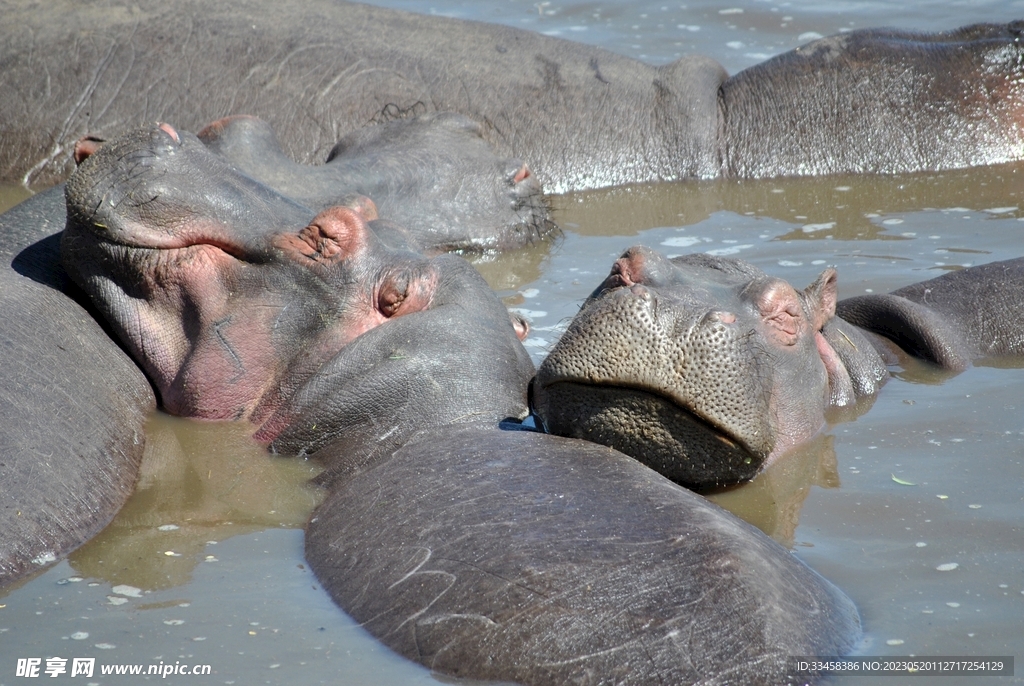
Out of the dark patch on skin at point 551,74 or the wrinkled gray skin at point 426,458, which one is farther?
the dark patch on skin at point 551,74

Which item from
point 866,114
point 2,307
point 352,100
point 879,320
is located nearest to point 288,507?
point 2,307

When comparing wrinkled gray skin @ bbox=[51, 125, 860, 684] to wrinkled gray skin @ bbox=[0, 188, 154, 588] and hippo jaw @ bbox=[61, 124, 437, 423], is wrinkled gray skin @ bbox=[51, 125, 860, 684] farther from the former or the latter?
wrinkled gray skin @ bbox=[0, 188, 154, 588]

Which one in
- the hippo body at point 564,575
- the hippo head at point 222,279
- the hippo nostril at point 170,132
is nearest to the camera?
the hippo body at point 564,575

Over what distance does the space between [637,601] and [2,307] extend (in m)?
2.35

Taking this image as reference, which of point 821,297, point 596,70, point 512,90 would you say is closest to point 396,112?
point 512,90

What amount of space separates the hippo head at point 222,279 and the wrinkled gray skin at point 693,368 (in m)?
0.61

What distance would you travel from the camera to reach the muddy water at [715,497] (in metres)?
2.88

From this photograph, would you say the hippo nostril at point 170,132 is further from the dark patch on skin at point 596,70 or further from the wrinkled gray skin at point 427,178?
the dark patch on skin at point 596,70

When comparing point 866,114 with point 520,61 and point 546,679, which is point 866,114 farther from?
point 546,679

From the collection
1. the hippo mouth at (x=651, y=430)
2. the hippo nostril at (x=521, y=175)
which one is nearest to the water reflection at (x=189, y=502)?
the hippo mouth at (x=651, y=430)

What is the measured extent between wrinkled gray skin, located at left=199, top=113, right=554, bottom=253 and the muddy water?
22 centimetres

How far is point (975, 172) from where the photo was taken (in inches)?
309

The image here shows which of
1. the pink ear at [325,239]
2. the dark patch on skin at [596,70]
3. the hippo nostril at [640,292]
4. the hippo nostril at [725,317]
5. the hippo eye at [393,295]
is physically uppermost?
the dark patch on skin at [596,70]

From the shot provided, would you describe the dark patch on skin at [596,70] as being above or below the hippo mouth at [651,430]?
above
